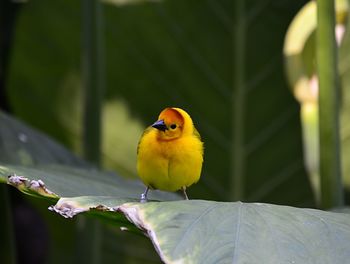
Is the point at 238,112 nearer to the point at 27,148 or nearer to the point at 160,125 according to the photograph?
the point at 27,148

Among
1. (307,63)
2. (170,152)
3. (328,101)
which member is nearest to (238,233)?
(170,152)

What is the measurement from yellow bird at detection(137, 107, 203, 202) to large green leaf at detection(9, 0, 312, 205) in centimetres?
96

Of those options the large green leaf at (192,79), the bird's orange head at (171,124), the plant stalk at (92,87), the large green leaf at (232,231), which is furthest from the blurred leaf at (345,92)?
the large green leaf at (232,231)

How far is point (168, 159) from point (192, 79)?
1019 mm

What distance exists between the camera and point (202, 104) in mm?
2074

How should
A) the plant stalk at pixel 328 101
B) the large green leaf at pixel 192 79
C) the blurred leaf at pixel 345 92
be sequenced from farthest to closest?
1. the large green leaf at pixel 192 79
2. the blurred leaf at pixel 345 92
3. the plant stalk at pixel 328 101

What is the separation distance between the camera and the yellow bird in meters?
1.06

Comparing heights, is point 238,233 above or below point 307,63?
below

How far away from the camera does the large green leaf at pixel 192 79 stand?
80.9 inches

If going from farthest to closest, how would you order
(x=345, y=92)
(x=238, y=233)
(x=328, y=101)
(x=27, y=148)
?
(x=345, y=92)
(x=27, y=148)
(x=328, y=101)
(x=238, y=233)

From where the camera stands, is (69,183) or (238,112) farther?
(238,112)

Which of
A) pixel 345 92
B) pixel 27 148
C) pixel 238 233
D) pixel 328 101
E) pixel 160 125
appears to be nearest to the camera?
pixel 238 233

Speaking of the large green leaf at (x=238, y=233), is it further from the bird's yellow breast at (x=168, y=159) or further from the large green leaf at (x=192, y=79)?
the large green leaf at (x=192, y=79)

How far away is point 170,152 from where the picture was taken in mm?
1062
